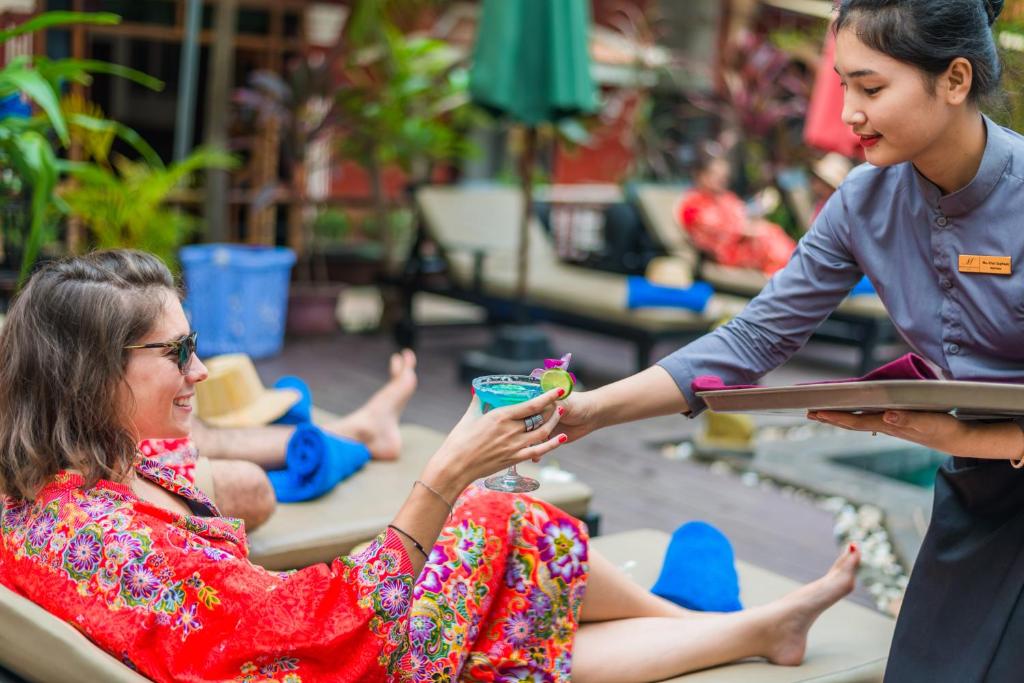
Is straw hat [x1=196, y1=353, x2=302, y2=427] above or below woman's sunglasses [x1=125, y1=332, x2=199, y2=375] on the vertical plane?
below

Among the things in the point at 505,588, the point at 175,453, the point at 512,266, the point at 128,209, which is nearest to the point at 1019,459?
the point at 505,588

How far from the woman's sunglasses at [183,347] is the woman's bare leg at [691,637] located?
0.92 metres

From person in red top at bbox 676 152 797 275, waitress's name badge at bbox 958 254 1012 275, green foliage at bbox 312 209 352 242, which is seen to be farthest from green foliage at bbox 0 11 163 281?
green foliage at bbox 312 209 352 242

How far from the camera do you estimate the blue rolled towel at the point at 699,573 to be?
2.70 metres

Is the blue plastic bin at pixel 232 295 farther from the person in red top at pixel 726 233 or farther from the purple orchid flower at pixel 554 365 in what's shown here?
the purple orchid flower at pixel 554 365

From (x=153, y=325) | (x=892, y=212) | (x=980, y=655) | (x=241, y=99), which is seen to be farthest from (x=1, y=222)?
(x=241, y=99)

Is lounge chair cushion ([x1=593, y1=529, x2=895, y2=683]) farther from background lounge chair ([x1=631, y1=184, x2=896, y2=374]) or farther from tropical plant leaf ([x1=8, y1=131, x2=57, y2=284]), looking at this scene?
background lounge chair ([x1=631, y1=184, x2=896, y2=374])

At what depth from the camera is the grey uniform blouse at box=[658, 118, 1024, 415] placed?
1827 millimetres

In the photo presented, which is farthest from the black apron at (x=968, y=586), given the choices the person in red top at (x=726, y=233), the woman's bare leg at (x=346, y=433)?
the person in red top at (x=726, y=233)

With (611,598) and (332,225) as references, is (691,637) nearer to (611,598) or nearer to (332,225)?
(611,598)

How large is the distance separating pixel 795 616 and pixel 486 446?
97cm

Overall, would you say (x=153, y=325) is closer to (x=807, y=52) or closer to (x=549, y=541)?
(x=549, y=541)

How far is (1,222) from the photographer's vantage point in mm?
4020

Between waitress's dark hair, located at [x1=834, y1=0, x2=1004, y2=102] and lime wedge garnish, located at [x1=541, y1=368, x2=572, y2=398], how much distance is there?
0.66 meters
